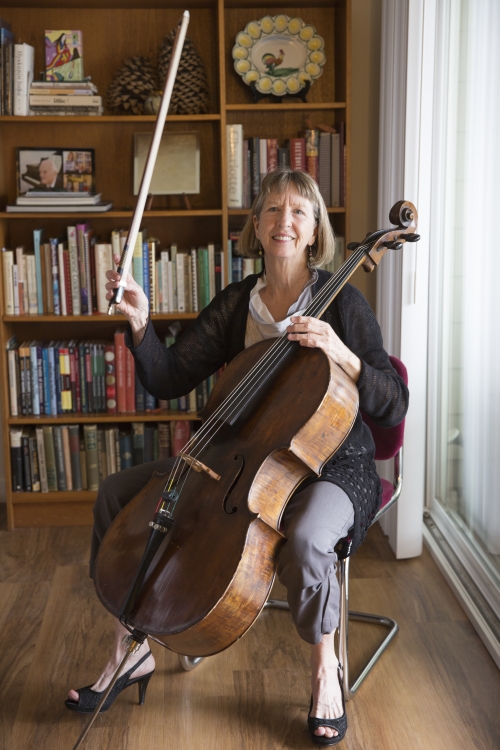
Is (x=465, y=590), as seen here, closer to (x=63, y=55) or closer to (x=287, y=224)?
(x=287, y=224)

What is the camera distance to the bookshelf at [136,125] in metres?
2.76

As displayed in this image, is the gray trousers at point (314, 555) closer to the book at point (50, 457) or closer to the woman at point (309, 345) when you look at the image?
the woman at point (309, 345)

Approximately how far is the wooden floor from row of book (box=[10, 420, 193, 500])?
46 centimetres

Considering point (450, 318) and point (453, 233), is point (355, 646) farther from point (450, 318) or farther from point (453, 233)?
point (453, 233)

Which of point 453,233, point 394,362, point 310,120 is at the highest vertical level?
point 310,120

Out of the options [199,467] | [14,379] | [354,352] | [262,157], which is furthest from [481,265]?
[14,379]

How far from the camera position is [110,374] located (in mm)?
2916

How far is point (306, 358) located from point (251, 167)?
4.17 feet

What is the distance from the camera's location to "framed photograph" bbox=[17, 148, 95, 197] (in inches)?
113

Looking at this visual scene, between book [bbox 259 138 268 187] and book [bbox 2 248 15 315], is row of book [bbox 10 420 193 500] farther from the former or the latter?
book [bbox 259 138 268 187]

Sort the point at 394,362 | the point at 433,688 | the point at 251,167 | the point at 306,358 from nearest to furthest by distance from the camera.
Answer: the point at 306,358, the point at 433,688, the point at 394,362, the point at 251,167

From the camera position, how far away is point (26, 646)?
220cm

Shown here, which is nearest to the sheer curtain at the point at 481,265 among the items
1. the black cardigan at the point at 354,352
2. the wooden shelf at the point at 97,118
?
the black cardigan at the point at 354,352

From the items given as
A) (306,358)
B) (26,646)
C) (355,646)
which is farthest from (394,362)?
(26,646)
